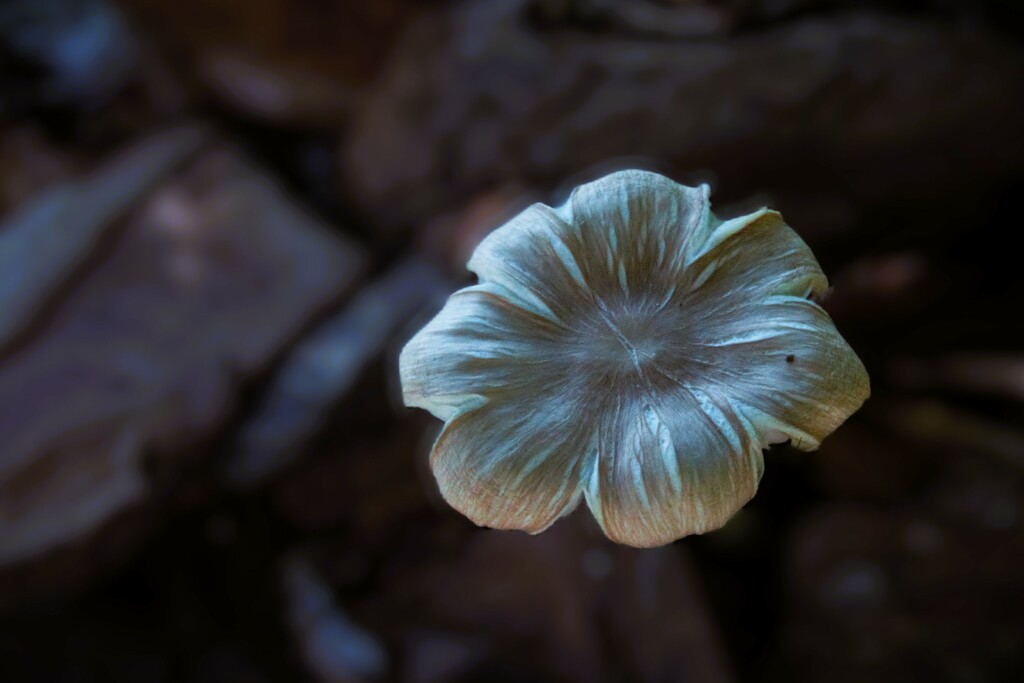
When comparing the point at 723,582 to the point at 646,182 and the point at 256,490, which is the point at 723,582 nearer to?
the point at 256,490

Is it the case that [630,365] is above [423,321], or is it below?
above

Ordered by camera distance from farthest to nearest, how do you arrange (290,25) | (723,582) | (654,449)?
(290,25) < (723,582) < (654,449)

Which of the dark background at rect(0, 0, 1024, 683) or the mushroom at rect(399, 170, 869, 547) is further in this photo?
the dark background at rect(0, 0, 1024, 683)

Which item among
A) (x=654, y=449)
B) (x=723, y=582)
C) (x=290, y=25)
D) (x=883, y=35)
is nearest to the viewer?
(x=654, y=449)

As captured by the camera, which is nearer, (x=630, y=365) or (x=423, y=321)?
(x=630, y=365)

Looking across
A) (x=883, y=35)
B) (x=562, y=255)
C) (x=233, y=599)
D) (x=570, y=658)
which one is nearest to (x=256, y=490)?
(x=233, y=599)
